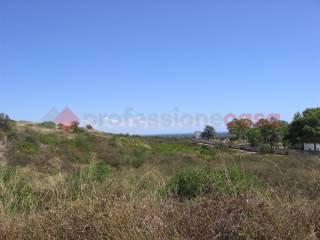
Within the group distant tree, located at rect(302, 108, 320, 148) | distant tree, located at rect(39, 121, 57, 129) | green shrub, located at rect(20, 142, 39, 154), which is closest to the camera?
green shrub, located at rect(20, 142, 39, 154)

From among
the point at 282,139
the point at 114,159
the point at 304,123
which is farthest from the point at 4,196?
the point at 282,139

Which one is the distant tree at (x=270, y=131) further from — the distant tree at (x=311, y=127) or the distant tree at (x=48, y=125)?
the distant tree at (x=48, y=125)

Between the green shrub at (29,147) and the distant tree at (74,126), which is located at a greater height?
the distant tree at (74,126)

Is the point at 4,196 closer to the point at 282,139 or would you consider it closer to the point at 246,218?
the point at 246,218

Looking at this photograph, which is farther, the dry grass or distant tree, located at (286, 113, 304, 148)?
distant tree, located at (286, 113, 304, 148)

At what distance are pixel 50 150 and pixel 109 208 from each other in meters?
24.4

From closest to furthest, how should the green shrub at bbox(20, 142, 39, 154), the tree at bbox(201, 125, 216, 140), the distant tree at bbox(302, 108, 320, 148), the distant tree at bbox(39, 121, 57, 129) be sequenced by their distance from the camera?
the tree at bbox(201, 125, 216, 140)
the green shrub at bbox(20, 142, 39, 154)
the distant tree at bbox(39, 121, 57, 129)
the distant tree at bbox(302, 108, 320, 148)

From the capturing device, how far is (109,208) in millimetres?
3248

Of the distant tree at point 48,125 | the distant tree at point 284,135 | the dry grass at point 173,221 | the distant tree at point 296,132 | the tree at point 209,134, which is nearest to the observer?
the dry grass at point 173,221

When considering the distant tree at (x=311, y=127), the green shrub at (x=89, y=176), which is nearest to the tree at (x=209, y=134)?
the green shrub at (x=89, y=176)

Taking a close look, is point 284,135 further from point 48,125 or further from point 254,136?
point 48,125

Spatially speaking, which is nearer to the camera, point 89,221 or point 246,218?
point 246,218

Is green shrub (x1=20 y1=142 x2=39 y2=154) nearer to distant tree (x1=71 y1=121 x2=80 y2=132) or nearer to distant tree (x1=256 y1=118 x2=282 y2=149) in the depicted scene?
distant tree (x1=71 y1=121 x2=80 y2=132)

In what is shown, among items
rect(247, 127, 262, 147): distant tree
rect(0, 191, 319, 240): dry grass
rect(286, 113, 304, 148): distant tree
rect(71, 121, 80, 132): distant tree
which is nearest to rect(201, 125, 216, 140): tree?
rect(0, 191, 319, 240): dry grass
